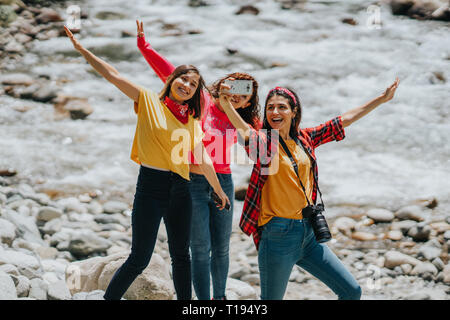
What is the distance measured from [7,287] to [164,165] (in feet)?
5.35

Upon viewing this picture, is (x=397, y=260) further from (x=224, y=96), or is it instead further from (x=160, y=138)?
(x=160, y=138)

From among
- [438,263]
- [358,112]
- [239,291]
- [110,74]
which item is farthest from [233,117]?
[438,263]

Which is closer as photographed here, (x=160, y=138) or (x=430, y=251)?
(x=160, y=138)

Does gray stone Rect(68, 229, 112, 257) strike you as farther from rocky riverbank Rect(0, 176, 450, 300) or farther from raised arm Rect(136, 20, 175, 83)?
raised arm Rect(136, 20, 175, 83)

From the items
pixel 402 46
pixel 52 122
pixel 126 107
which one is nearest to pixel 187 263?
pixel 52 122

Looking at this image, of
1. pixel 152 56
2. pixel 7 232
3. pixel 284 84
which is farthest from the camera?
pixel 284 84

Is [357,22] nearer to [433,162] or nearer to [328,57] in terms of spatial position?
[328,57]

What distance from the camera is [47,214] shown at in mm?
6758

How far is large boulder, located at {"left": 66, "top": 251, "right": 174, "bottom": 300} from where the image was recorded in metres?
4.50

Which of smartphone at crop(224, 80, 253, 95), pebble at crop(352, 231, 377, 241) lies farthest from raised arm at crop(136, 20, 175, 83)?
pebble at crop(352, 231, 377, 241)

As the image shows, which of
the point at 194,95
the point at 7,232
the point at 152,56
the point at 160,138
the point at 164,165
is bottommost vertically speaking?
the point at 7,232

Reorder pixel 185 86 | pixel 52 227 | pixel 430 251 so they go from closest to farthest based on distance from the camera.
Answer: pixel 185 86 → pixel 430 251 → pixel 52 227

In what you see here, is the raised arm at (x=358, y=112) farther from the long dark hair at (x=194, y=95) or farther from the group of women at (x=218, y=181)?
the long dark hair at (x=194, y=95)

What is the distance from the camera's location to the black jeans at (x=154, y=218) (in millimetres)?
3201
